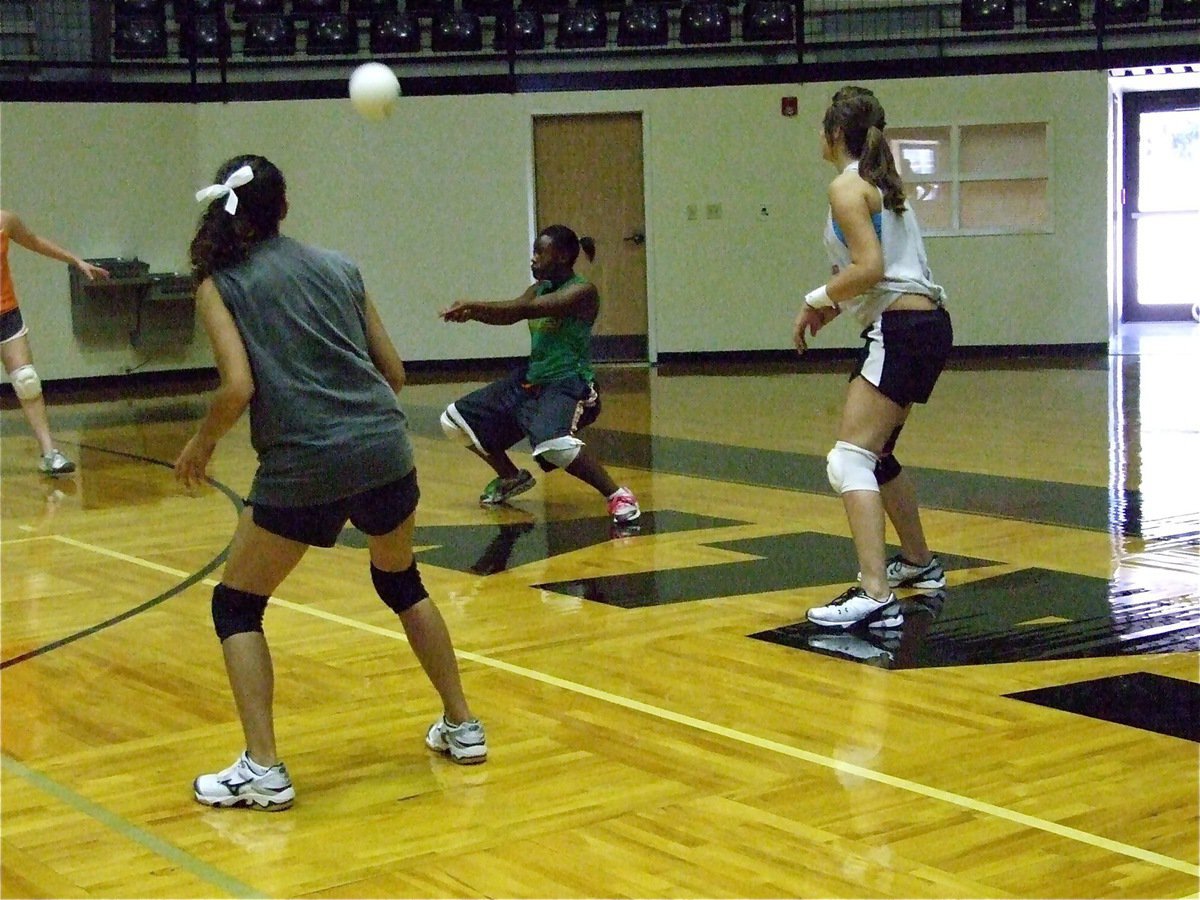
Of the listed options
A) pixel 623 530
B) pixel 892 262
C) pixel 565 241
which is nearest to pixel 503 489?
pixel 623 530

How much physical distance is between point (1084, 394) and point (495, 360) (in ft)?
21.9

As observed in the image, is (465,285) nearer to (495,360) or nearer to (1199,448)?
(495,360)

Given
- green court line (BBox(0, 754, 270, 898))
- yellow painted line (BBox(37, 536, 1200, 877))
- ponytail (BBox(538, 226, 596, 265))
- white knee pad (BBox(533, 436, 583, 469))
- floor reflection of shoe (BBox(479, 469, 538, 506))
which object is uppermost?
ponytail (BBox(538, 226, 596, 265))

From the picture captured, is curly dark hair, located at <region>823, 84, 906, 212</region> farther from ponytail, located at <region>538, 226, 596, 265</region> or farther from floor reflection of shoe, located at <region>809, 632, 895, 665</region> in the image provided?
ponytail, located at <region>538, 226, 596, 265</region>

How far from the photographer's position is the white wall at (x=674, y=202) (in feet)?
53.7

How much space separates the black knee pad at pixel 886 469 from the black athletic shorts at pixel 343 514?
89.2 inches

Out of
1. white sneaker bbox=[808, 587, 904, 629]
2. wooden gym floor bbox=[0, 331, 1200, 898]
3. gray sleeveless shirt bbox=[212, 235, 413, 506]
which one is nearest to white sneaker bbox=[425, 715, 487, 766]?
wooden gym floor bbox=[0, 331, 1200, 898]

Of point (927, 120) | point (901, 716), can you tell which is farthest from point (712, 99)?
point (901, 716)

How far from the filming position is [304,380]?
364cm

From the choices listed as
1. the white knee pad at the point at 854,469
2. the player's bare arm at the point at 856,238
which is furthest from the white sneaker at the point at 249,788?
the player's bare arm at the point at 856,238

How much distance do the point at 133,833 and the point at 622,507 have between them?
411 cm

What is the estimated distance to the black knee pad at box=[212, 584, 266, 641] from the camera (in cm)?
376

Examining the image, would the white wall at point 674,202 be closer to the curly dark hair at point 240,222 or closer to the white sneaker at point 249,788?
the curly dark hair at point 240,222

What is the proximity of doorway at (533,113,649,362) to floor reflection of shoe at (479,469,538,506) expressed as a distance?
885 cm
